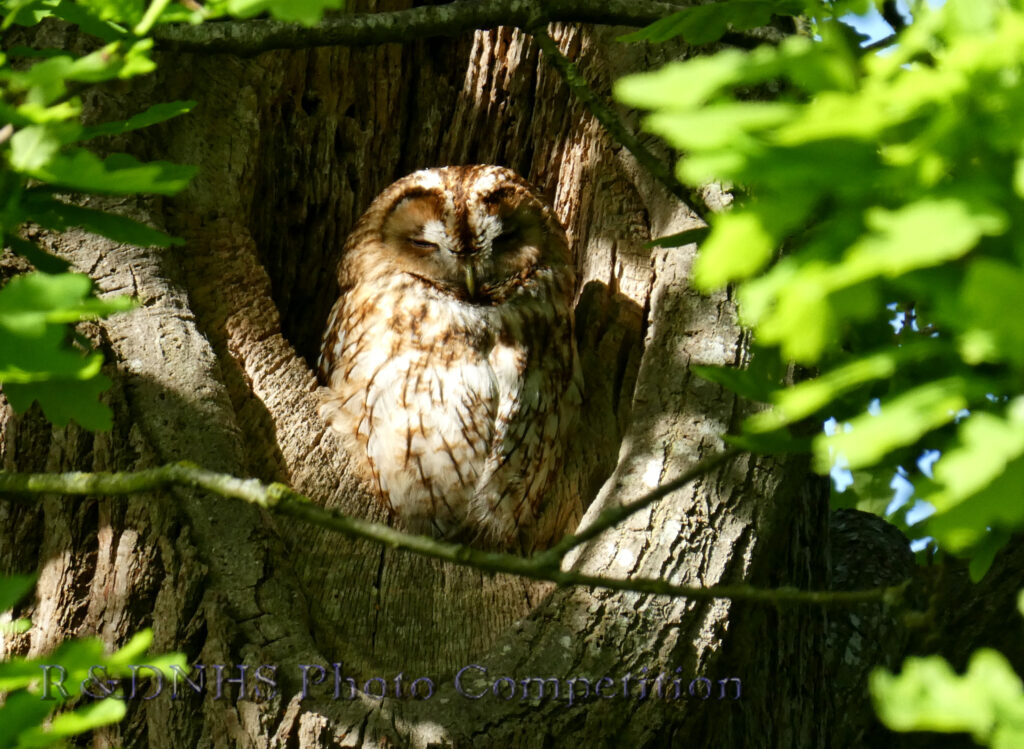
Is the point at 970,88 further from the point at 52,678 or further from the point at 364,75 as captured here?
the point at 364,75

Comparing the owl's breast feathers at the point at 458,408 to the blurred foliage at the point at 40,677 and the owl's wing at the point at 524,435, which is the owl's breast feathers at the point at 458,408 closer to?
the owl's wing at the point at 524,435

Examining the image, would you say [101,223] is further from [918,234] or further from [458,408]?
[458,408]

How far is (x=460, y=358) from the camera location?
2895mm

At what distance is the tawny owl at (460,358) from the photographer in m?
2.79

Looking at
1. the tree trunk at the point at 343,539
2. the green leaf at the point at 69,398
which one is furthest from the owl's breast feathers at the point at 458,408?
the green leaf at the point at 69,398

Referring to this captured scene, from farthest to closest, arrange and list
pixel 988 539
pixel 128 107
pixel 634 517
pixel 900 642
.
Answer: pixel 128 107 → pixel 634 517 → pixel 900 642 → pixel 988 539

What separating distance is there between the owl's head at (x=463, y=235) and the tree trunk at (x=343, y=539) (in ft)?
0.67

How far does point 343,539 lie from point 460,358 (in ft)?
2.56

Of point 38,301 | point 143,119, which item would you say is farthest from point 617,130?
point 38,301

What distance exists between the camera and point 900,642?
185cm

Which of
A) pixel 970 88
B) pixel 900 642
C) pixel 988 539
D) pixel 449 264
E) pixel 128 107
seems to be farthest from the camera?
pixel 449 264

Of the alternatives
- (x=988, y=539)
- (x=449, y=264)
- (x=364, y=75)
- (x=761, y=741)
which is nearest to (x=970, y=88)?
(x=988, y=539)

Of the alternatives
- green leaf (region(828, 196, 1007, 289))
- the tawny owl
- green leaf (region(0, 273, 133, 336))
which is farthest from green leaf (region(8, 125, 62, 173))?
the tawny owl

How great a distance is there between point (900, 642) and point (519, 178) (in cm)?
176
